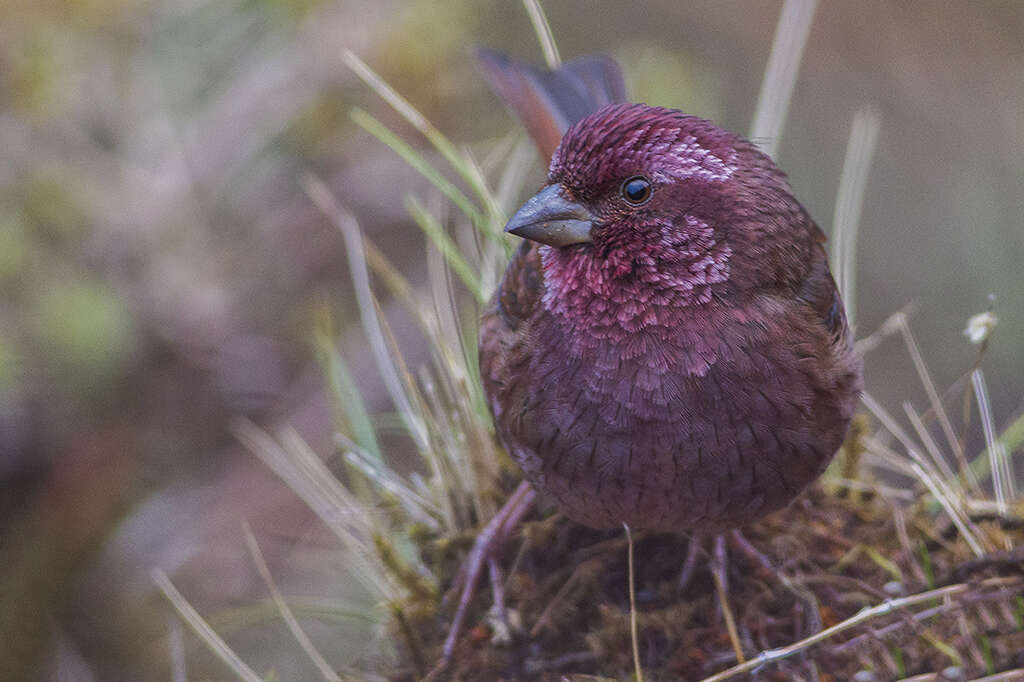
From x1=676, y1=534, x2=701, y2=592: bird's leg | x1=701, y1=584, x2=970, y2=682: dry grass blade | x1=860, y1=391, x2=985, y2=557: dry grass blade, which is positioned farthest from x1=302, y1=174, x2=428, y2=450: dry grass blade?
x1=860, y1=391, x2=985, y2=557: dry grass blade

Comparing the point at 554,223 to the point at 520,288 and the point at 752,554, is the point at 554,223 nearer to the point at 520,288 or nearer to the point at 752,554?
the point at 520,288

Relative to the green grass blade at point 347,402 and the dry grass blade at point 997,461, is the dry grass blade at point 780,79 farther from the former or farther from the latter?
the green grass blade at point 347,402

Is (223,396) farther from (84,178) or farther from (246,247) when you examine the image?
(84,178)

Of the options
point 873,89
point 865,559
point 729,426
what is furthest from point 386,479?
point 873,89

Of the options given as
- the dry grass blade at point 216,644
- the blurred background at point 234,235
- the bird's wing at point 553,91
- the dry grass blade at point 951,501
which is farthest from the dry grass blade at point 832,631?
the blurred background at point 234,235

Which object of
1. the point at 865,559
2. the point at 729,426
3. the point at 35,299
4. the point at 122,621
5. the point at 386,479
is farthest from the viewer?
the point at 122,621
